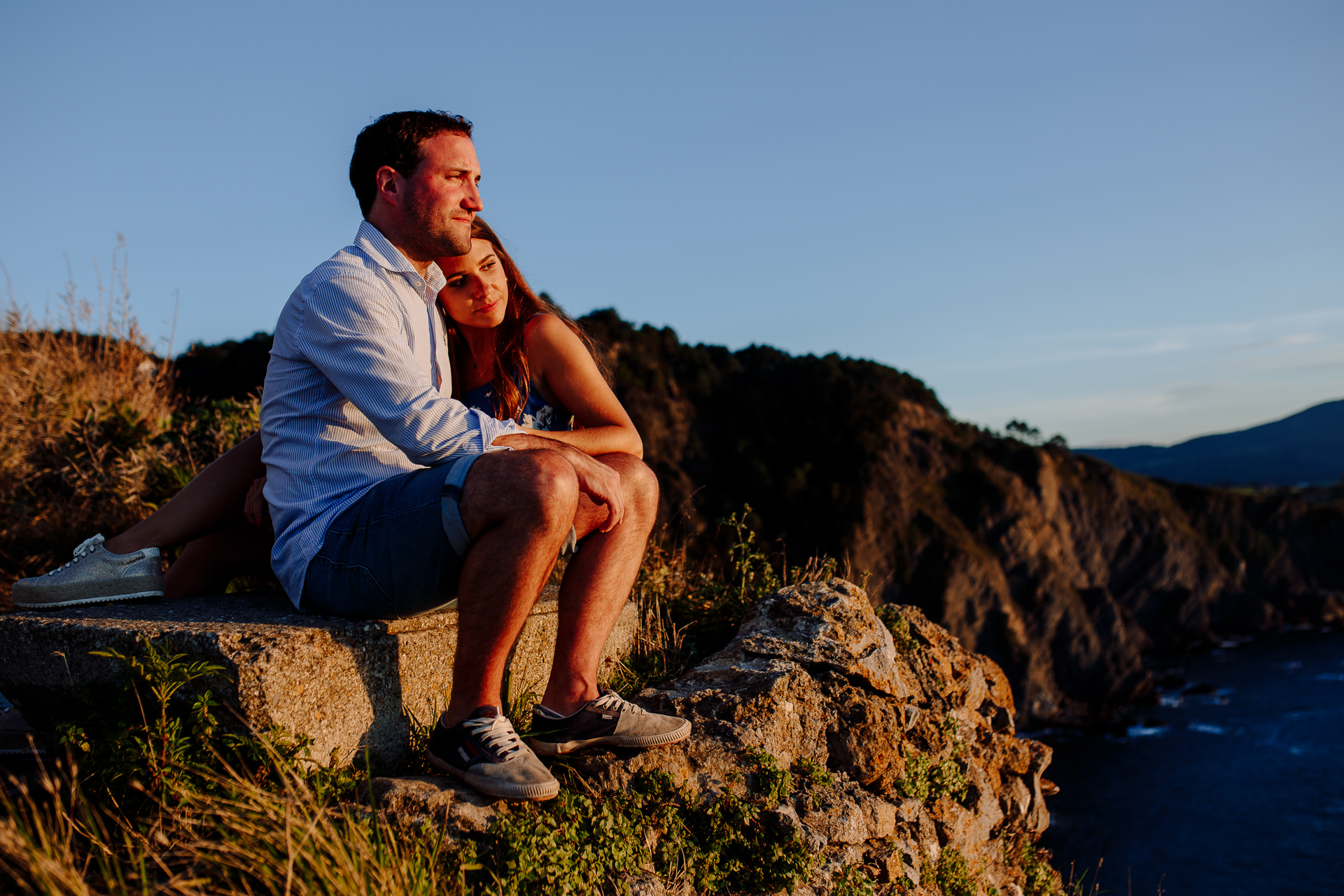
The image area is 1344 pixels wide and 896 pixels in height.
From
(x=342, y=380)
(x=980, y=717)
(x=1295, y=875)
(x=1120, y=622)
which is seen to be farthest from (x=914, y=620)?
(x=1120, y=622)

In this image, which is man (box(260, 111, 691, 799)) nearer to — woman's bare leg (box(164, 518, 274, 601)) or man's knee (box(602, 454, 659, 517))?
man's knee (box(602, 454, 659, 517))

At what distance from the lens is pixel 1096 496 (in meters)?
49.0

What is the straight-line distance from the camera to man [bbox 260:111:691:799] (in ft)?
7.34

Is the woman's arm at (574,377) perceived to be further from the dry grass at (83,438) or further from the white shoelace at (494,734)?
the dry grass at (83,438)

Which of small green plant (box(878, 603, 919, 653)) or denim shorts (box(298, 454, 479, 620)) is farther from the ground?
denim shorts (box(298, 454, 479, 620))

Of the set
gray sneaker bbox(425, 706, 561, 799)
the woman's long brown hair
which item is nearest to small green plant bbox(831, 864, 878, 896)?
gray sneaker bbox(425, 706, 561, 799)

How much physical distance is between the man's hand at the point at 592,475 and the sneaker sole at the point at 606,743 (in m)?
0.66

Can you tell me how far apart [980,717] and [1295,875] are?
2716cm

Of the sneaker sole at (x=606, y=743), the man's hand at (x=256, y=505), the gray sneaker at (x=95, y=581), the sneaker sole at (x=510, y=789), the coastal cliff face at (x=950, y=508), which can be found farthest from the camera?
the coastal cliff face at (x=950, y=508)

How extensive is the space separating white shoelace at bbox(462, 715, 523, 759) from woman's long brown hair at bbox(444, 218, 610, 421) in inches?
49.1

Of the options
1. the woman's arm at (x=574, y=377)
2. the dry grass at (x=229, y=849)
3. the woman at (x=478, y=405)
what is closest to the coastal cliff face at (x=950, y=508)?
the woman at (x=478, y=405)

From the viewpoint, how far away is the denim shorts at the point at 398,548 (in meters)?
2.25

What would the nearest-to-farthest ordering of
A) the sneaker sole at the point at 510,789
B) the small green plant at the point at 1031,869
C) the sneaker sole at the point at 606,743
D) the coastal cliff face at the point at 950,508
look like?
the sneaker sole at the point at 510,789 → the sneaker sole at the point at 606,743 → the small green plant at the point at 1031,869 → the coastal cliff face at the point at 950,508

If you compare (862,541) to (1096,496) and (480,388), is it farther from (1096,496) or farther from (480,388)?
(480,388)
